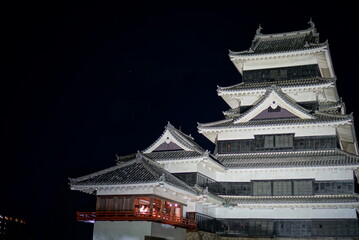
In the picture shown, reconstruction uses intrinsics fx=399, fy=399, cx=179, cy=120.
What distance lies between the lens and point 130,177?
22.2m

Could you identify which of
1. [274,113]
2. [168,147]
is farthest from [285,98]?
[168,147]

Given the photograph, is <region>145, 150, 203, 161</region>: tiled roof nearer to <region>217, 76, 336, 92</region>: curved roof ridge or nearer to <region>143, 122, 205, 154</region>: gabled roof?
<region>143, 122, 205, 154</region>: gabled roof

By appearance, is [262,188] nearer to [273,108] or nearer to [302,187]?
[302,187]

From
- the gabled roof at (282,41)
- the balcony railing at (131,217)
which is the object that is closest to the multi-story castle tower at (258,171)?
the balcony railing at (131,217)

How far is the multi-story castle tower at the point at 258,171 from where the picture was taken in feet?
73.5

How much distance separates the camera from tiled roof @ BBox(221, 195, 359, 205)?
25034 mm

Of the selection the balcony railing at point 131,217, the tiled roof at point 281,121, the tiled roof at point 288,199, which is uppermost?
the tiled roof at point 281,121

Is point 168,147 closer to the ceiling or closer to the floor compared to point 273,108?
closer to the floor

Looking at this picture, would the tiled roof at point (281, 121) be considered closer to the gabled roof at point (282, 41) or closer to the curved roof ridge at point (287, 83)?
the curved roof ridge at point (287, 83)

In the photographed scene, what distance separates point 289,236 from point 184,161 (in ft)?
28.1

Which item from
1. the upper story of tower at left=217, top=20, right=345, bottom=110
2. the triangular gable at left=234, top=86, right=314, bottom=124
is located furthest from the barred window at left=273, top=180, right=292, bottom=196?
the upper story of tower at left=217, top=20, right=345, bottom=110

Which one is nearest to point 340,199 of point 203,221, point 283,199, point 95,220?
point 283,199

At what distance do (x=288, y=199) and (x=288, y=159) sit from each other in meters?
3.10

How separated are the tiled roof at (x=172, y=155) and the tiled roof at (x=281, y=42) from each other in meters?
11.0
